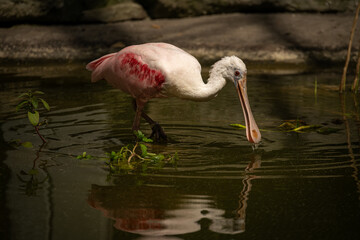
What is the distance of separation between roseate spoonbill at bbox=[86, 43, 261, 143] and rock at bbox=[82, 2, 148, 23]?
17.2 feet

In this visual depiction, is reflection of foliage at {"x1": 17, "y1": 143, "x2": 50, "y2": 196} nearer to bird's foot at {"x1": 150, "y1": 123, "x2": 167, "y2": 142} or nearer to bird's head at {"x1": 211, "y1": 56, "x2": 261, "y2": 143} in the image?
bird's foot at {"x1": 150, "y1": 123, "x2": 167, "y2": 142}

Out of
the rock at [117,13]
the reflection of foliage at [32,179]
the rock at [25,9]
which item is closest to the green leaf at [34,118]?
the reflection of foliage at [32,179]

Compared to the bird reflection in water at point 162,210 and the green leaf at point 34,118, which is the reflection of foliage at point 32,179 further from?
the green leaf at point 34,118

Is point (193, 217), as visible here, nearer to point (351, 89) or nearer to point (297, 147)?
point (297, 147)

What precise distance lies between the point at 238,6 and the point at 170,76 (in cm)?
600

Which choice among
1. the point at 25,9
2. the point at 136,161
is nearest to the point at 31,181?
the point at 136,161

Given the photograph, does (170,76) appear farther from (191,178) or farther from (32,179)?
(32,179)

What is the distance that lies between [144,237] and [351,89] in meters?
4.57

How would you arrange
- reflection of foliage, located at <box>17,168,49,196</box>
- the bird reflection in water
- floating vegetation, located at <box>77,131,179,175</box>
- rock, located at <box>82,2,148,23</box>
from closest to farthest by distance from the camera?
1. the bird reflection in water
2. reflection of foliage, located at <box>17,168,49,196</box>
3. floating vegetation, located at <box>77,131,179,175</box>
4. rock, located at <box>82,2,148,23</box>

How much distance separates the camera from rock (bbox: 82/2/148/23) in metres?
10.4

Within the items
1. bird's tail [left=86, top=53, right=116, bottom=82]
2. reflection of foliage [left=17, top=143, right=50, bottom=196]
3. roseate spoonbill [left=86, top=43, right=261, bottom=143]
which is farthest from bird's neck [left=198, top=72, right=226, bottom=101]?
reflection of foliage [left=17, top=143, right=50, bottom=196]

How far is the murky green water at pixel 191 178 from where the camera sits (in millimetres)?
3043

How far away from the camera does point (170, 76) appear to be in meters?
4.79

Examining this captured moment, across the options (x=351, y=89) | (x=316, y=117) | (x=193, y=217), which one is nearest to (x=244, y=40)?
(x=351, y=89)
